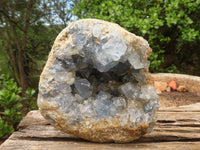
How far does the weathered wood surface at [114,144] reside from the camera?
1.28 meters

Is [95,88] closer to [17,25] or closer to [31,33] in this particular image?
[17,25]

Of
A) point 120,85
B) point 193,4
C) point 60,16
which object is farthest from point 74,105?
point 60,16

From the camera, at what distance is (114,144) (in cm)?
130

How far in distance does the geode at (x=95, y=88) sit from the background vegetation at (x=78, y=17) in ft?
3.91

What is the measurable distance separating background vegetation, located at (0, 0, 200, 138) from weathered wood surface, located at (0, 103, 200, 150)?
0.78m

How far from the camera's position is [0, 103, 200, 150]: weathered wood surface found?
1284 mm

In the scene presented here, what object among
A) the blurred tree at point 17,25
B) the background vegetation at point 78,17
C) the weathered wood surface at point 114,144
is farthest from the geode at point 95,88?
the blurred tree at point 17,25

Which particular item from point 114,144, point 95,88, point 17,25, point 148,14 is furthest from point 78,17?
point 114,144

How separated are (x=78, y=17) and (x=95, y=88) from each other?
2.24 m

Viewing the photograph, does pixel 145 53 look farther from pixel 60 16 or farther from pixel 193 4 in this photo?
pixel 60 16

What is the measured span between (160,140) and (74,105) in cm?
69

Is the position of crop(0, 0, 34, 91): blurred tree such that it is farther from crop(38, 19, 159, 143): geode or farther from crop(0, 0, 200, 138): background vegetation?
crop(38, 19, 159, 143): geode

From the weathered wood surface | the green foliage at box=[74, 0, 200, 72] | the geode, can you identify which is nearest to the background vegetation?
the green foliage at box=[74, 0, 200, 72]

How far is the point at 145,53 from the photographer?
1.16 metres
